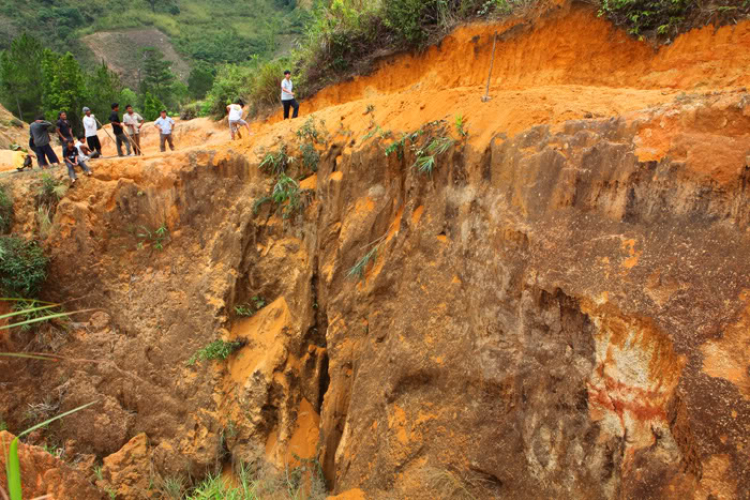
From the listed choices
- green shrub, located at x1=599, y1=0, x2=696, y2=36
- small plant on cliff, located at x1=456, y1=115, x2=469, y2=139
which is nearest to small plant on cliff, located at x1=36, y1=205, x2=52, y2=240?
small plant on cliff, located at x1=456, y1=115, x2=469, y2=139

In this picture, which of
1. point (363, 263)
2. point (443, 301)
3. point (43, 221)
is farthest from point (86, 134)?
point (443, 301)

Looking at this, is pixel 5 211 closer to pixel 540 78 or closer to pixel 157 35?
pixel 540 78

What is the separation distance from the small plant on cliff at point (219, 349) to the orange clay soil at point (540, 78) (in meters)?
2.88

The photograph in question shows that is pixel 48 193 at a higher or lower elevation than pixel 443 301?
higher

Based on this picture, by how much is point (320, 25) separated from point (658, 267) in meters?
7.84

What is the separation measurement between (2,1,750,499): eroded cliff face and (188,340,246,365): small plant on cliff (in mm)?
160

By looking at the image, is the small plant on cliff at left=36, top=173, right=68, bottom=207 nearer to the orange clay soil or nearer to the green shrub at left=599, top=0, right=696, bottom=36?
the orange clay soil

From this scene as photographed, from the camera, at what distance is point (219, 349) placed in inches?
246

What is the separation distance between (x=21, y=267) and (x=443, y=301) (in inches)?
246

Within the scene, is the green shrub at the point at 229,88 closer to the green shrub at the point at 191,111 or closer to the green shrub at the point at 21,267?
the green shrub at the point at 191,111

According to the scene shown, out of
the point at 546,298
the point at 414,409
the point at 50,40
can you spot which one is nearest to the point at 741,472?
the point at 546,298

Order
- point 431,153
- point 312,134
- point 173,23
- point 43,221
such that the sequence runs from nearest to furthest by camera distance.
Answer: point 431,153 → point 312,134 → point 43,221 → point 173,23

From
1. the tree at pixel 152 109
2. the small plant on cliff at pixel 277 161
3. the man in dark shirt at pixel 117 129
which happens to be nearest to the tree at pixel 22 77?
the tree at pixel 152 109

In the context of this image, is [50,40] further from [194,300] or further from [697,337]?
[697,337]
